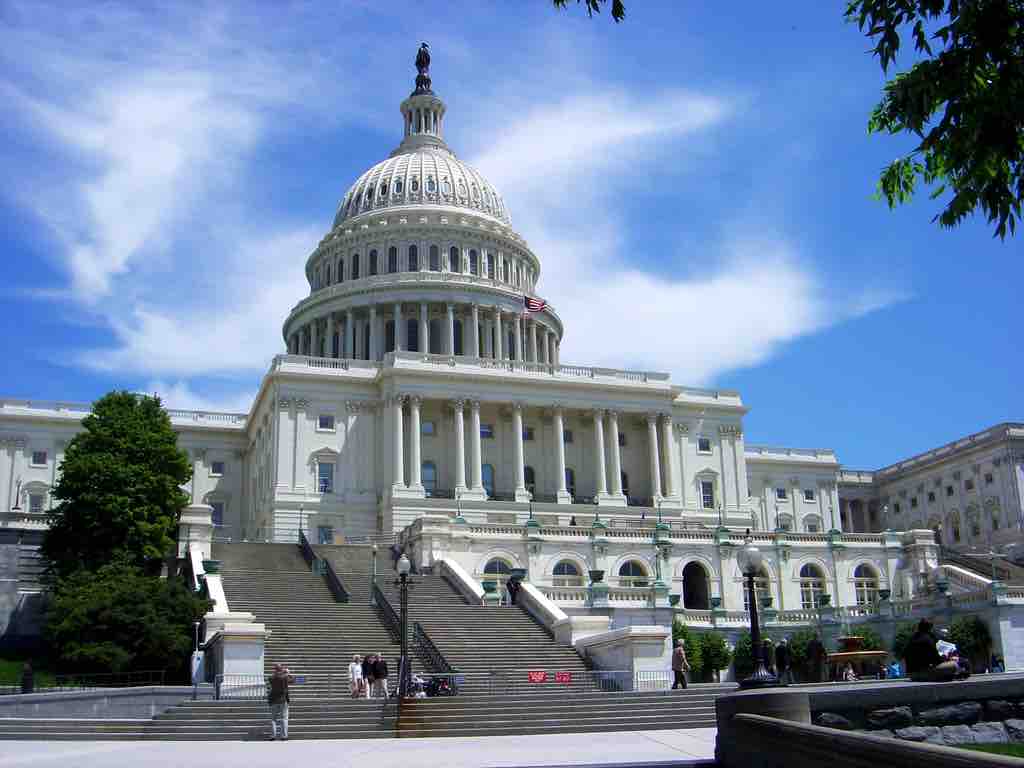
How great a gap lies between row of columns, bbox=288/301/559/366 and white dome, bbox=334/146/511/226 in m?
14.7

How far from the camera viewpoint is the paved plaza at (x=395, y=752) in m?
21.0

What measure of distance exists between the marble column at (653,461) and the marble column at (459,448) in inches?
598

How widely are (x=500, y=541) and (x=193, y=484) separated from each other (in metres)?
46.4

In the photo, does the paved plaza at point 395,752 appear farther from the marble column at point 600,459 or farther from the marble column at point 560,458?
the marble column at point 600,459

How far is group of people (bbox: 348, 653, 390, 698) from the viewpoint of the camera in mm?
33344

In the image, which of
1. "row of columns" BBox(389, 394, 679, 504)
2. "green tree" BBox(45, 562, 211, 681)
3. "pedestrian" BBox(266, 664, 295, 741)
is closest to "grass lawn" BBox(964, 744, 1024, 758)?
"pedestrian" BBox(266, 664, 295, 741)

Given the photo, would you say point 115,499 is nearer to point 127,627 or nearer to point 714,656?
point 127,627

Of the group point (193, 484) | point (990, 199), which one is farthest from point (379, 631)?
point (193, 484)

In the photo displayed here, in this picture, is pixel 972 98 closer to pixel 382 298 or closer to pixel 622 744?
pixel 622 744

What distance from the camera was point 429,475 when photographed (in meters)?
85.5

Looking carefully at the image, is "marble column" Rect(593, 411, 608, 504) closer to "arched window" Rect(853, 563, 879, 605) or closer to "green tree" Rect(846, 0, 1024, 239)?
"arched window" Rect(853, 563, 879, 605)

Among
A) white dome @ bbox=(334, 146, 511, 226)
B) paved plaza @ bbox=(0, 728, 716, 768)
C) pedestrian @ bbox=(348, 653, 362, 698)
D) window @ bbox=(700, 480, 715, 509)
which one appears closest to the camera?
paved plaza @ bbox=(0, 728, 716, 768)

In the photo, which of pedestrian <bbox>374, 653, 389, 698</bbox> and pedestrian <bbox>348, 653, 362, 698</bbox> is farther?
pedestrian <bbox>348, 653, 362, 698</bbox>

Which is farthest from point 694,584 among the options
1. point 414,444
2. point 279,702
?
point 279,702
